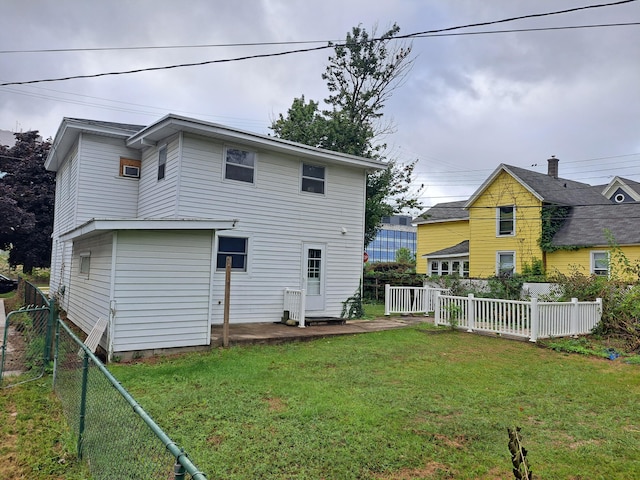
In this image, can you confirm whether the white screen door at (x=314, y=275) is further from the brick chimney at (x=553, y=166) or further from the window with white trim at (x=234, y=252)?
the brick chimney at (x=553, y=166)

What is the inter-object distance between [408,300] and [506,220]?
30.9ft

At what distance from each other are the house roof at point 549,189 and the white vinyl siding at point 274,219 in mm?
10563

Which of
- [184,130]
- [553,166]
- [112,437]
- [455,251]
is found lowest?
[112,437]

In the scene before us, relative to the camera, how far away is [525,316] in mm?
9844

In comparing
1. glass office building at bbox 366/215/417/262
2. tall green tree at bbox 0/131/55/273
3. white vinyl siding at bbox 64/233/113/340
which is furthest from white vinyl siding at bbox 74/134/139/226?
glass office building at bbox 366/215/417/262

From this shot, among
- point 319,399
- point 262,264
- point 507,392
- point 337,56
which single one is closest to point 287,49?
point 262,264

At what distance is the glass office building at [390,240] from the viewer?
298 ft

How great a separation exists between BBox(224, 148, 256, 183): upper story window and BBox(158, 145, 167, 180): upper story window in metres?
1.65

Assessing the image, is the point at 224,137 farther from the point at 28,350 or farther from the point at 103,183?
the point at 28,350

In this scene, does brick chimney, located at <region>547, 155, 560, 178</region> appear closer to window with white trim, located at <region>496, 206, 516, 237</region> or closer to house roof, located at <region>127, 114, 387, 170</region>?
window with white trim, located at <region>496, 206, 516, 237</region>

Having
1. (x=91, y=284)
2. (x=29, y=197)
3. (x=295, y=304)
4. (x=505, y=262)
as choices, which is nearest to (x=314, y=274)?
(x=295, y=304)

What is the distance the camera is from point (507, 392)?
5.67m

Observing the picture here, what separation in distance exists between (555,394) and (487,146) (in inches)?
935

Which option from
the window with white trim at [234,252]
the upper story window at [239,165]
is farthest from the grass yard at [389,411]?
the upper story window at [239,165]
